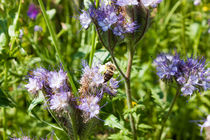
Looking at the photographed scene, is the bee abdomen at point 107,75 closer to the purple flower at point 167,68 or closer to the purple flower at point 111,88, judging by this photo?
the purple flower at point 111,88

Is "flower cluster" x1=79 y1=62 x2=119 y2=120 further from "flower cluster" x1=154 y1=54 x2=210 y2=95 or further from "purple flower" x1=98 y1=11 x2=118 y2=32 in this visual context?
"flower cluster" x1=154 y1=54 x2=210 y2=95

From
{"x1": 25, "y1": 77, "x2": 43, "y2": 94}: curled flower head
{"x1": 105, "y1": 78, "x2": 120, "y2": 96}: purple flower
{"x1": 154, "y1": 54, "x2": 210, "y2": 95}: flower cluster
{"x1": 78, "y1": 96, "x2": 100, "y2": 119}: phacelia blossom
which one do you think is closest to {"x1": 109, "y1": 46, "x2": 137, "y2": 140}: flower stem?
{"x1": 105, "y1": 78, "x2": 120, "y2": 96}: purple flower

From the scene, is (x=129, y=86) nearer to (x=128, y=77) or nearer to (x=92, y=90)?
(x=128, y=77)

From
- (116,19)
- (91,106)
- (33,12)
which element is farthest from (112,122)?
(33,12)

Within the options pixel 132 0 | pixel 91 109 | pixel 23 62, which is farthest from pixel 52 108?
pixel 23 62

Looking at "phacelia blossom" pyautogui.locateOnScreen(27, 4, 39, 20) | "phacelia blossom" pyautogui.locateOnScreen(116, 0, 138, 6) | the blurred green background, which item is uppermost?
"phacelia blossom" pyautogui.locateOnScreen(116, 0, 138, 6)

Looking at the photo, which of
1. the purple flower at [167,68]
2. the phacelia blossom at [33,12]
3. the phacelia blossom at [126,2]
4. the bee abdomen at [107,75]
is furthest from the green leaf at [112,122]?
the phacelia blossom at [33,12]

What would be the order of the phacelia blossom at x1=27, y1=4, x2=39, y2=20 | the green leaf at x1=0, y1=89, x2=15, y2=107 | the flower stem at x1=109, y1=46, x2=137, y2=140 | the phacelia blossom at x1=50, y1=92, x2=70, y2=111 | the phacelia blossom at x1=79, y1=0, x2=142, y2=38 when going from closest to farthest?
1. the phacelia blossom at x1=50, y1=92, x2=70, y2=111
2. the phacelia blossom at x1=79, y1=0, x2=142, y2=38
3. the flower stem at x1=109, y1=46, x2=137, y2=140
4. the green leaf at x1=0, y1=89, x2=15, y2=107
5. the phacelia blossom at x1=27, y1=4, x2=39, y2=20
